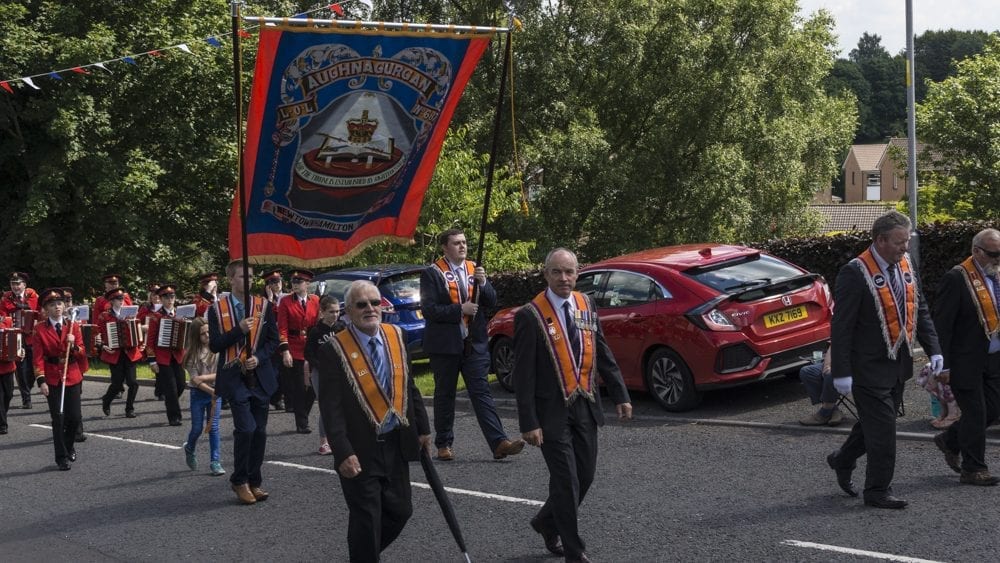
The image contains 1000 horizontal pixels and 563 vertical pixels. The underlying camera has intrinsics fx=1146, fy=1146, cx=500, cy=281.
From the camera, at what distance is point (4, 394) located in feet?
47.6

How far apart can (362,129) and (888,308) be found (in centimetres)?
373

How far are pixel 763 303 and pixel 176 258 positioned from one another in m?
23.6

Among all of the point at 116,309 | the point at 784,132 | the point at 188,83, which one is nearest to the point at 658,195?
the point at 784,132

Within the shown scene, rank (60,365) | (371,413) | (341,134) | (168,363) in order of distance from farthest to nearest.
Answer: (168,363) < (60,365) < (341,134) < (371,413)

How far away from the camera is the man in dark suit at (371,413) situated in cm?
574

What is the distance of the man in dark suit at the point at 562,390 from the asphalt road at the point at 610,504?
2.20ft

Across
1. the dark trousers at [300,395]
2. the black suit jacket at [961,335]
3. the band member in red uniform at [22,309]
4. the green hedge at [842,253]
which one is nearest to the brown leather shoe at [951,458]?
the black suit jacket at [961,335]

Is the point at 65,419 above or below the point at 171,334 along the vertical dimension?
below

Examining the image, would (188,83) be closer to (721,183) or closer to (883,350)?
(721,183)

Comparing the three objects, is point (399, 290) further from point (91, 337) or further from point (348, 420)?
point (348, 420)

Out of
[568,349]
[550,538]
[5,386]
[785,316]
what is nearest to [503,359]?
[785,316]

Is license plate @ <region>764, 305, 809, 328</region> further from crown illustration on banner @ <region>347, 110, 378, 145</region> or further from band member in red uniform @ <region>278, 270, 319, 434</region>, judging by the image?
band member in red uniform @ <region>278, 270, 319, 434</region>

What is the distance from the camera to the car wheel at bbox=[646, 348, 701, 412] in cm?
1130

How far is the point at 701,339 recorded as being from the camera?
36.3 ft
